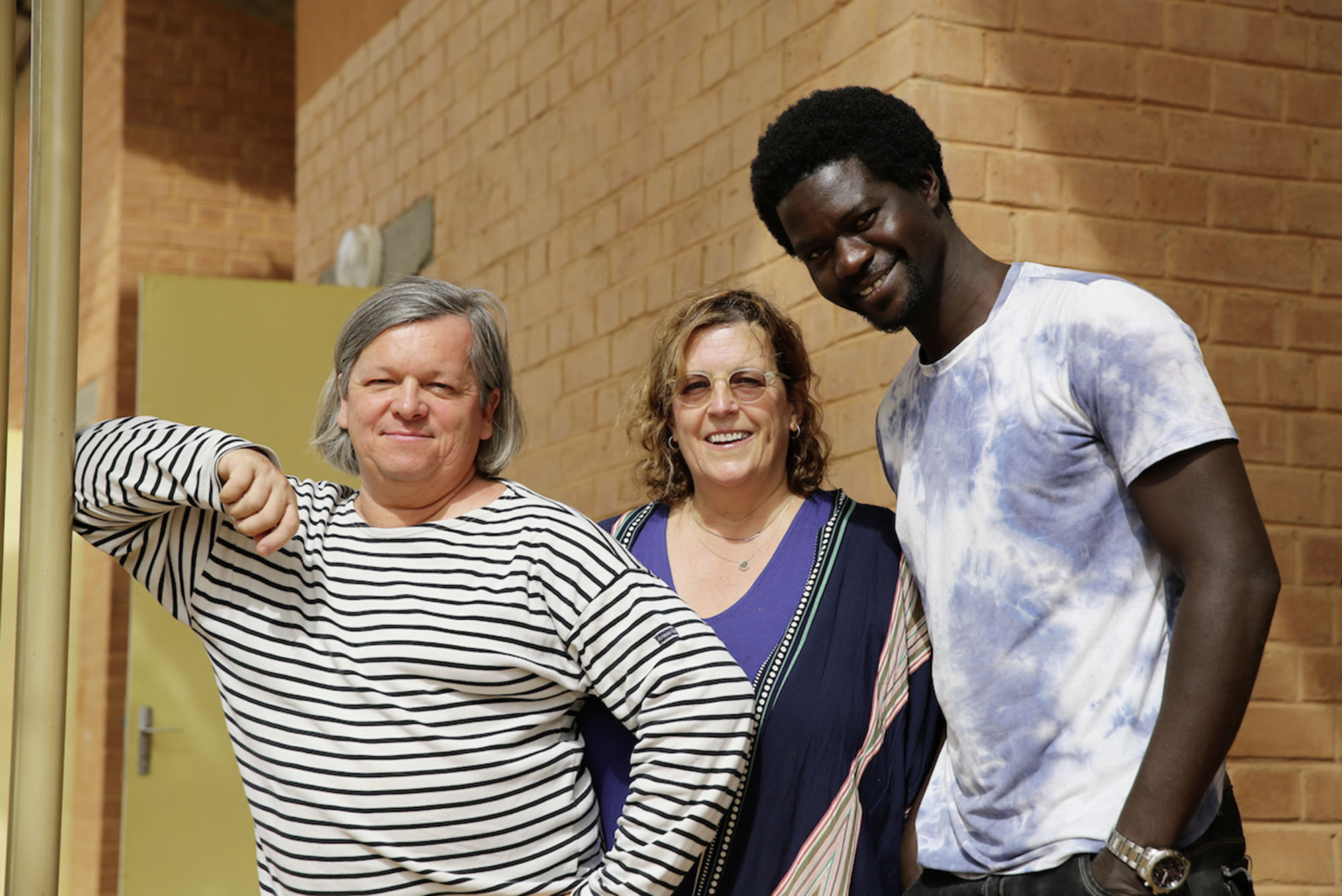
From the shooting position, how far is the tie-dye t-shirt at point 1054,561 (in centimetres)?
180

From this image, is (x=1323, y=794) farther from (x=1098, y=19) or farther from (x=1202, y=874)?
(x=1098, y=19)

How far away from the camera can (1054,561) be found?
188 cm

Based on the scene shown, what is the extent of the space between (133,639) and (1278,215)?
3910 mm

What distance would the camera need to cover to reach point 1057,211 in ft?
10.6

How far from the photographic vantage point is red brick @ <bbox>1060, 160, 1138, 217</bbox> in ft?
10.6

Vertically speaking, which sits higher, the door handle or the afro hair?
the afro hair

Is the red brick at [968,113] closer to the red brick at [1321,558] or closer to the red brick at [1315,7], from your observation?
the red brick at [1315,7]

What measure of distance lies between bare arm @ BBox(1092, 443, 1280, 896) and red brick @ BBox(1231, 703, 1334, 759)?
1585 mm

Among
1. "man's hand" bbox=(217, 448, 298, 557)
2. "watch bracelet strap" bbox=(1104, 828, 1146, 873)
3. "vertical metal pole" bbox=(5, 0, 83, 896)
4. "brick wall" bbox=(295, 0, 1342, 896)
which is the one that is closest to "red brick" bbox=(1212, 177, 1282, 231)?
"brick wall" bbox=(295, 0, 1342, 896)

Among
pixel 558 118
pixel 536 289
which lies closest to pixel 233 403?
pixel 536 289

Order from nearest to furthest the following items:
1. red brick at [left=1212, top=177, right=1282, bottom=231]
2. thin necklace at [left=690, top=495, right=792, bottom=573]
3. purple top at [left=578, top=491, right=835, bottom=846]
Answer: purple top at [left=578, top=491, right=835, bottom=846] < thin necklace at [left=690, top=495, right=792, bottom=573] < red brick at [left=1212, top=177, right=1282, bottom=231]

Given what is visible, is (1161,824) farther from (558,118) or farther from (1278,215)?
(558,118)

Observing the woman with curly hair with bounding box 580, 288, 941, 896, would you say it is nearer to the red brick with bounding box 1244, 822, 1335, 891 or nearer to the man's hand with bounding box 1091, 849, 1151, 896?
the man's hand with bounding box 1091, 849, 1151, 896

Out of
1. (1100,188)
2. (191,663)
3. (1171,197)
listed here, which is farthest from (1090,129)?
(191,663)
